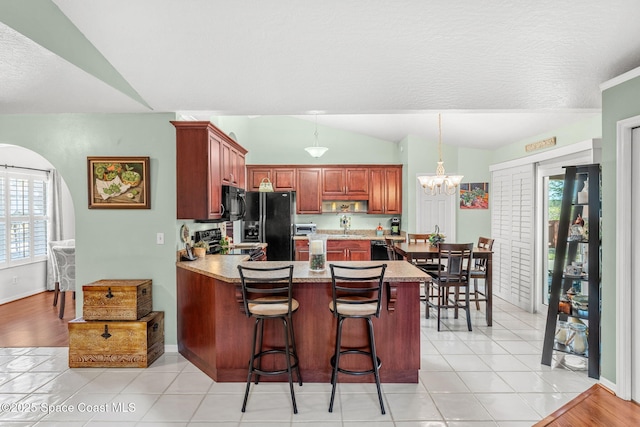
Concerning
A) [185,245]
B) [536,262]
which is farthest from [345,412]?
[536,262]

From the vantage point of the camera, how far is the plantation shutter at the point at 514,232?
487 cm

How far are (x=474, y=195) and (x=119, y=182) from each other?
5.48 meters

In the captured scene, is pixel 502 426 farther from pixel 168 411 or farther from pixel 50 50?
pixel 50 50

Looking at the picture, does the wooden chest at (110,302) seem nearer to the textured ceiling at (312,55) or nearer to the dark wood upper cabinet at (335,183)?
the textured ceiling at (312,55)

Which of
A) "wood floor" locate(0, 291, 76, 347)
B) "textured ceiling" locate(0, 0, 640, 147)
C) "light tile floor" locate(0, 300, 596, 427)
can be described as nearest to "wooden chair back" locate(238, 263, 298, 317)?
"light tile floor" locate(0, 300, 596, 427)

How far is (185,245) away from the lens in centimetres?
372

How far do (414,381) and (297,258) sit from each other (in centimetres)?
394

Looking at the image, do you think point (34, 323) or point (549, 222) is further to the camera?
point (549, 222)

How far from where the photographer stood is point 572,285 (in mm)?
3359

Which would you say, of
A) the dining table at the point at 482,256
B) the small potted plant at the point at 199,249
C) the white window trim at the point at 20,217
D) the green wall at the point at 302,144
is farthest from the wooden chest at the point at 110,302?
the green wall at the point at 302,144

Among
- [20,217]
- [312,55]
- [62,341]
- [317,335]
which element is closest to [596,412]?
[317,335]

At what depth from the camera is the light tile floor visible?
2.44 metres

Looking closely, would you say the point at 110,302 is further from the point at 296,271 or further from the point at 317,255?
the point at 317,255

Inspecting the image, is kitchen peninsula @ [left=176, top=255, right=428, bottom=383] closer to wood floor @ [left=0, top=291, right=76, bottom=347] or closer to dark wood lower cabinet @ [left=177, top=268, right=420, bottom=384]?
dark wood lower cabinet @ [left=177, top=268, right=420, bottom=384]
